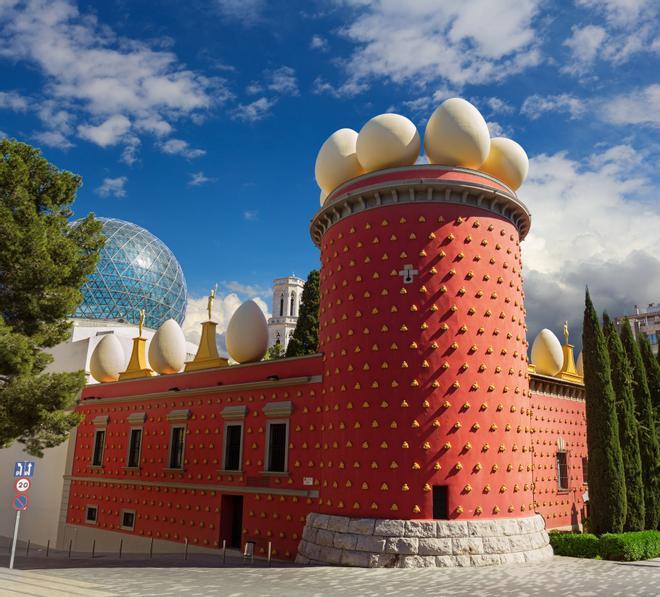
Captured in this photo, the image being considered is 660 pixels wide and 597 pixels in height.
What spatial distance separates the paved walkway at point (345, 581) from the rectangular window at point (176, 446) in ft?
25.2

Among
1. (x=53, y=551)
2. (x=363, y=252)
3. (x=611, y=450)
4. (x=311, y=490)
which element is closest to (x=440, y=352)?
(x=363, y=252)

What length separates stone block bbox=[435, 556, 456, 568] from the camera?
51.2 ft

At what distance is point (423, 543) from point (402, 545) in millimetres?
571

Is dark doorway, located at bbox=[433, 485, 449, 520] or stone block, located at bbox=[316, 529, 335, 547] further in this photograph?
stone block, located at bbox=[316, 529, 335, 547]

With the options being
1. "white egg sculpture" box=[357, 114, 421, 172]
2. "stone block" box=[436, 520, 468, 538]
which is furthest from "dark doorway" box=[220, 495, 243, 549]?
"white egg sculpture" box=[357, 114, 421, 172]

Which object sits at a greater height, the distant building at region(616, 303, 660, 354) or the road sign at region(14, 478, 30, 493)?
the distant building at region(616, 303, 660, 354)

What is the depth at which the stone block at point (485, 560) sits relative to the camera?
1585 cm

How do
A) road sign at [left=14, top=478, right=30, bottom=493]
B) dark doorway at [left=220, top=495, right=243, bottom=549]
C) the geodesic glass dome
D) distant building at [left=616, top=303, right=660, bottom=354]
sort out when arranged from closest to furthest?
road sign at [left=14, top=478, right=30, bottom=493]
dark doorway at [left=220, top=495, right=243, bottom=549]
the geodesic glass dome
distant building at [left=616, top=303, right=660, bottom=354]

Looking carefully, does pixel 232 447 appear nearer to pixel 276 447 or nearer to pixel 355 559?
pixel 276 447

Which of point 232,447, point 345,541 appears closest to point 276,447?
point 232,447

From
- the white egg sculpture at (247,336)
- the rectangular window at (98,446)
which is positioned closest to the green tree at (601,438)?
the white egg sculpture at (247,336)

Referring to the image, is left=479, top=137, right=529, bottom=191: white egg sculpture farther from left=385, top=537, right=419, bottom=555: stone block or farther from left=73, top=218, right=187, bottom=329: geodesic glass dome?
left=73, top=218, right=187, bottom=329: geodesic glass dome

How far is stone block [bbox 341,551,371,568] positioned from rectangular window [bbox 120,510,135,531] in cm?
1320

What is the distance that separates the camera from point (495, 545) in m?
16.3
